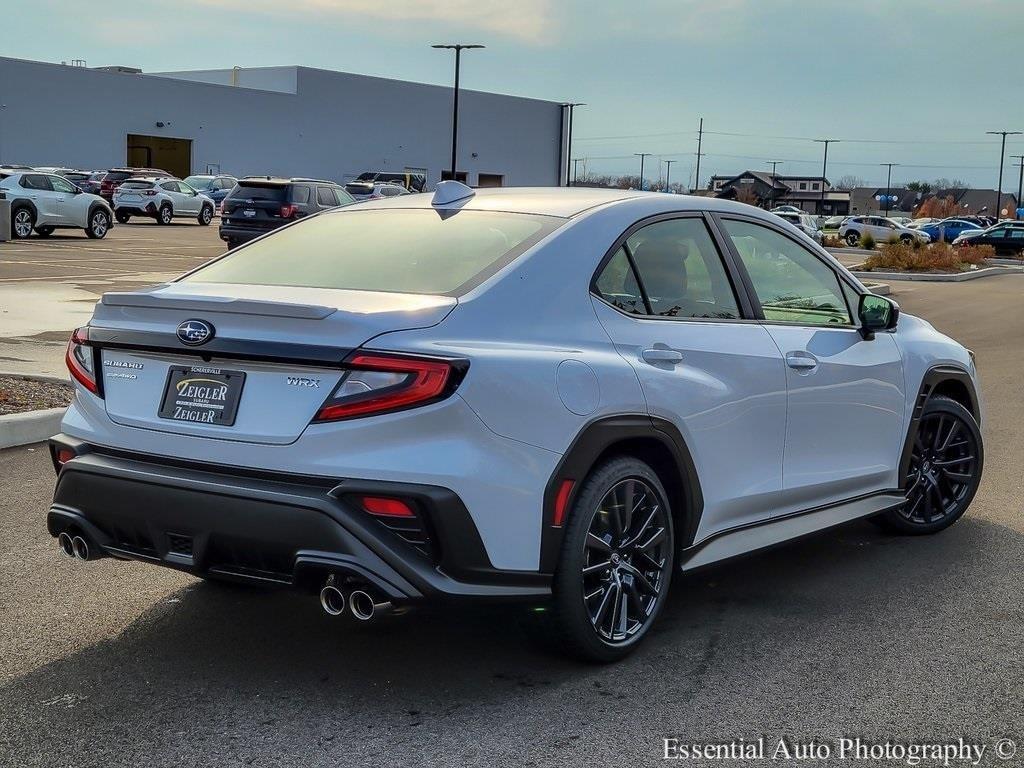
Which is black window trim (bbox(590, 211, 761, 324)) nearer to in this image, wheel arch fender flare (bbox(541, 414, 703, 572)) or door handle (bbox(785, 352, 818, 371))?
door handle (bbox(785, 352, 818, 371))

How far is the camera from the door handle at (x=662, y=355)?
15.0 ft

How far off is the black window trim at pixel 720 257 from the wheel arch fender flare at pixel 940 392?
135 cm

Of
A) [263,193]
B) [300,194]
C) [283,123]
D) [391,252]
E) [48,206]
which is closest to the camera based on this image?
[391,252]

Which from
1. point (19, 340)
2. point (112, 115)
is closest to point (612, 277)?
point (19, 340)

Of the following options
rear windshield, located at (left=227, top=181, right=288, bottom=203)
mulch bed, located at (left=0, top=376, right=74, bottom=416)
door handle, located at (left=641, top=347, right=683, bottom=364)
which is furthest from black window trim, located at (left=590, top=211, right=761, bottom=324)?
rear windshield, located at (left=227, top=181, right=288, bottom=203)

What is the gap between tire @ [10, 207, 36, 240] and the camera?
30141mm

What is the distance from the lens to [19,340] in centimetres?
1267

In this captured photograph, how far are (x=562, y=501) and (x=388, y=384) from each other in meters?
0.69

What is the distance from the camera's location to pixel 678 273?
5.02 m

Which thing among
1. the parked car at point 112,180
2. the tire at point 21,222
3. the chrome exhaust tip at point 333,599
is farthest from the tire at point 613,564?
the parked car at point 112,180

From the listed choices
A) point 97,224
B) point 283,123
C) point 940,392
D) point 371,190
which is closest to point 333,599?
point 940,392

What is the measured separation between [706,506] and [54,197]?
1152 inches

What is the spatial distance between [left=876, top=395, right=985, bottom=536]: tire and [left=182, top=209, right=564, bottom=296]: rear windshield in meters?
2.67

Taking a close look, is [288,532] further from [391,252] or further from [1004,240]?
[1004,240]
